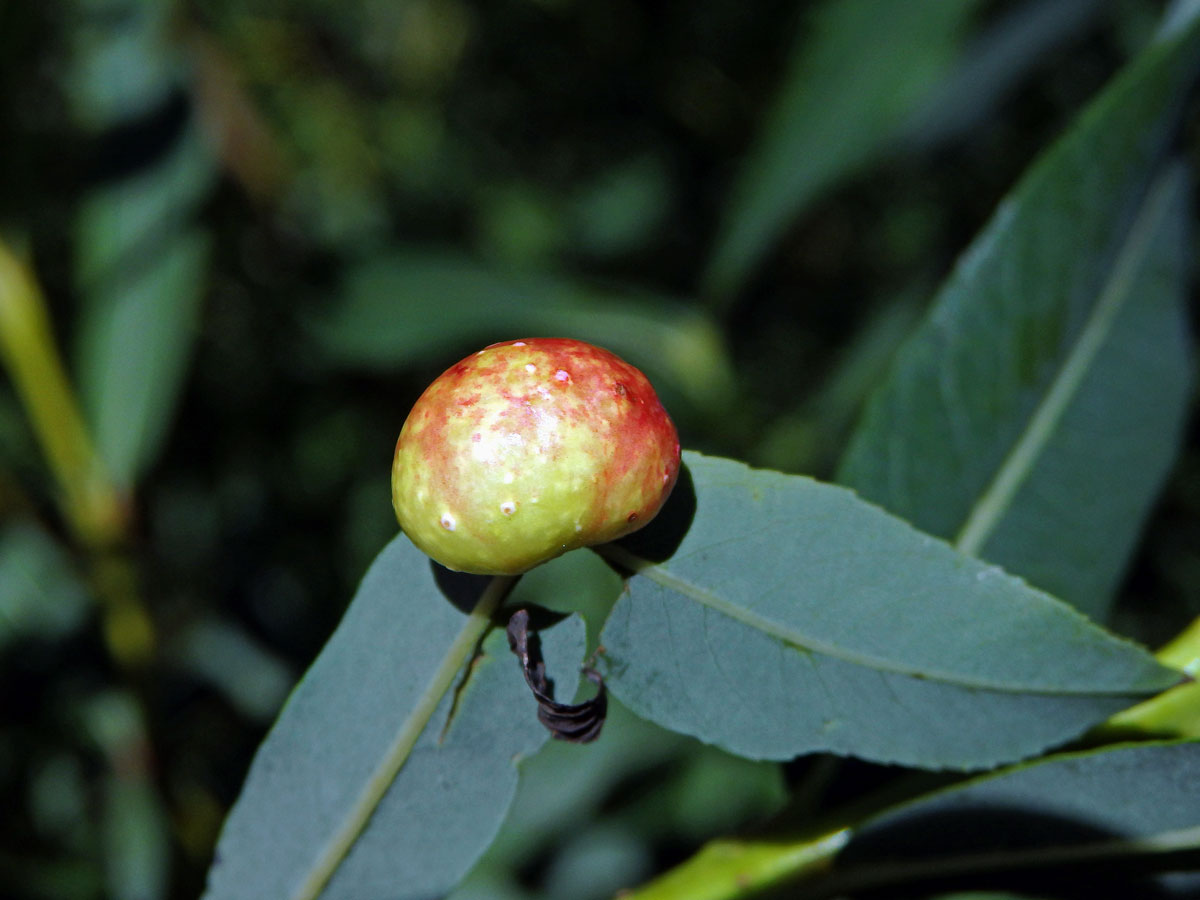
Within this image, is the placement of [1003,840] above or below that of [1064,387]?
below

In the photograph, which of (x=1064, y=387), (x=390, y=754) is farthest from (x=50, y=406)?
(x=1064, y=387)

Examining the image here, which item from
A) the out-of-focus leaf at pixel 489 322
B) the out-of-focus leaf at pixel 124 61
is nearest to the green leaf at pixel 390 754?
the out-of-focus leaf at pixel 124 61

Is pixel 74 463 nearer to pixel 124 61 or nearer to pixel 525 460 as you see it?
pixel 124 61

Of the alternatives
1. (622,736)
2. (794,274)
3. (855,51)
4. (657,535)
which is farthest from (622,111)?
(657,535)

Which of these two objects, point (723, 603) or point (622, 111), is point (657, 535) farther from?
point (622, 111)

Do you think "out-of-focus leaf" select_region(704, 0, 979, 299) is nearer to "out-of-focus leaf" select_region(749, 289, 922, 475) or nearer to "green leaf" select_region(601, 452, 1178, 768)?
"out-of-focus leaf" select_region(749, 289, 922, 475)

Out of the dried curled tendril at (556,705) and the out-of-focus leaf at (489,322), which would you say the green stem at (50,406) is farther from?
the dried curled tendril at (556,705)

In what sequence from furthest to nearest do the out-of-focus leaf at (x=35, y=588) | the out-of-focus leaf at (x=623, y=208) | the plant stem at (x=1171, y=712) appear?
1. the out-of-focus leaf at (x=623, y=208)
2. the out-of-focus leaf at (x=35, y=588)
3. the plant stem at (x=1171, y=712)
